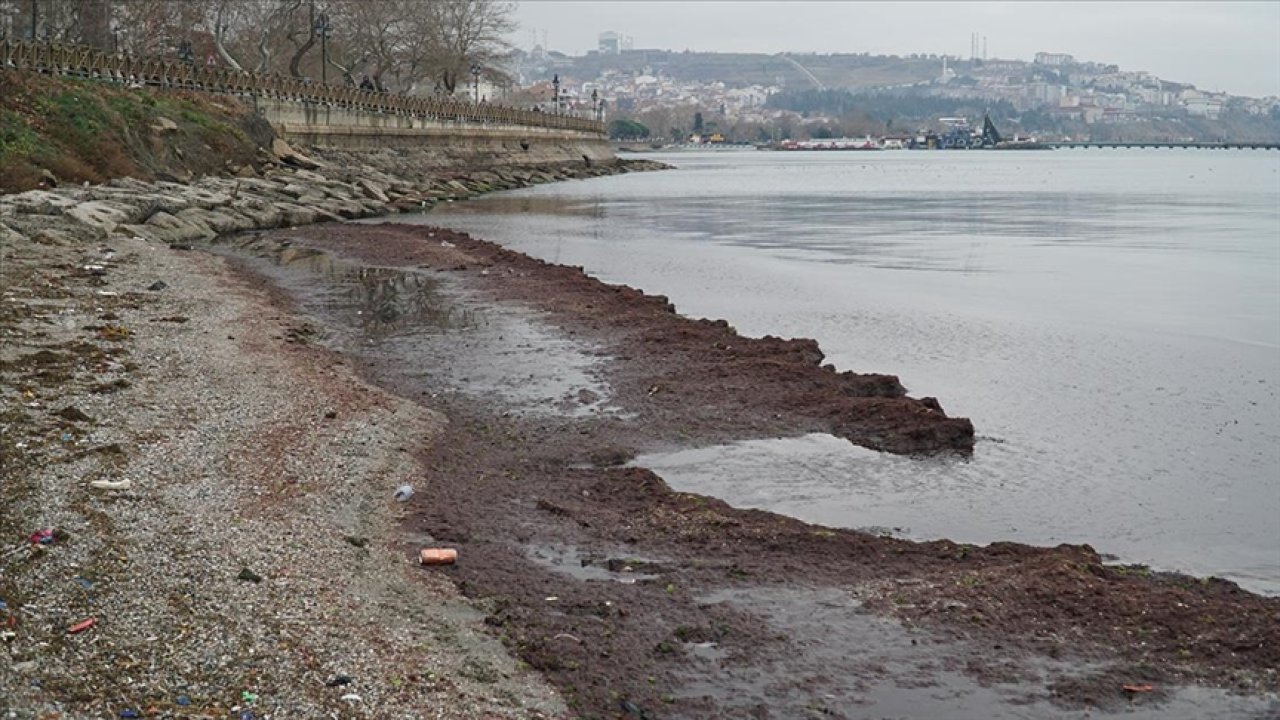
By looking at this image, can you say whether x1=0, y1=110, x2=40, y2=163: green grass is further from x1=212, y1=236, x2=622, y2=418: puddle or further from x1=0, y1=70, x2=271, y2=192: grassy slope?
x1=212, y1=236, x2=622, y2=418: puddle

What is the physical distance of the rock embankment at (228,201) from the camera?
29812mm

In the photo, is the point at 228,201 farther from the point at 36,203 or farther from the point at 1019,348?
the point at 1019,348

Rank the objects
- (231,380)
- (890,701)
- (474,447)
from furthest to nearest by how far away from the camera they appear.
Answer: (231,380) → (474,447) → (890,701)

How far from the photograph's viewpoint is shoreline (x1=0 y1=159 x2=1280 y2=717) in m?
8.03

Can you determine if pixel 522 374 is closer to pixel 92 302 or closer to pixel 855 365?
pixel 855 365

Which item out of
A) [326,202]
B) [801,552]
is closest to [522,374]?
[801,552]

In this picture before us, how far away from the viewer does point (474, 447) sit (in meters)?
14.2

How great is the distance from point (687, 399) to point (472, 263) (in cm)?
1646

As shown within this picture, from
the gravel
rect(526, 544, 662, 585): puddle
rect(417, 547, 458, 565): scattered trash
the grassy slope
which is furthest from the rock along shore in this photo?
the grassy slope

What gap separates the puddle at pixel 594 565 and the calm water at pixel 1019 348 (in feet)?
7.91

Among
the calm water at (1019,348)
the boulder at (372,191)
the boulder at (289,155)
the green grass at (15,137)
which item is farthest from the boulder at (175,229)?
the boulder at (289,155)

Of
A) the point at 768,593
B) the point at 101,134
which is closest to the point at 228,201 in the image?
the point at 101,134

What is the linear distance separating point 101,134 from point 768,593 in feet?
130

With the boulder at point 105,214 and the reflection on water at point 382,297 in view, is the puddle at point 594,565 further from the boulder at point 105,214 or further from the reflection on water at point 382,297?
the boulder at point 105,214
